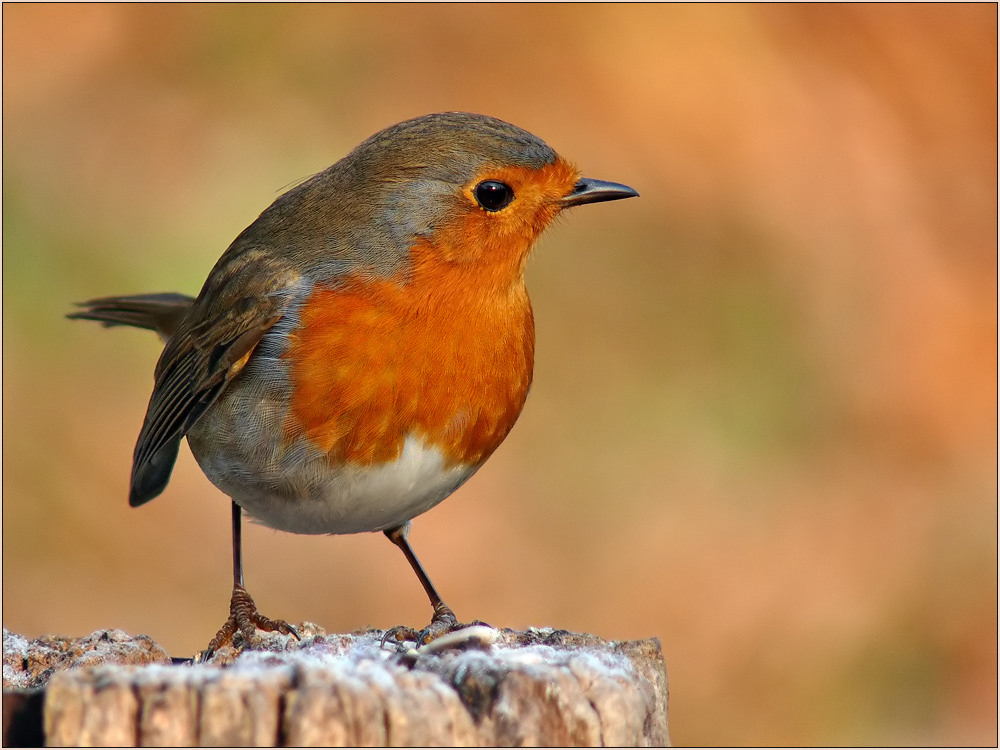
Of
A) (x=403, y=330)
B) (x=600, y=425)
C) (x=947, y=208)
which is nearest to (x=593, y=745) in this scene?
(x=403, y=330)

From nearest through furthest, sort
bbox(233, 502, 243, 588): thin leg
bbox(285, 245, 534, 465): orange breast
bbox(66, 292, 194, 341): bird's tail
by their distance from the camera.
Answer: bbox(285, 245, 534, 465): orange breast, bbox(233, 502, 243, 588): thin leg, bbox(66, 292, 194, 341): bird's tail

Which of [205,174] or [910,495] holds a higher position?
[205,174]

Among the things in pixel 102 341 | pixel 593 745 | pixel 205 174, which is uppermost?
pixel 205 174

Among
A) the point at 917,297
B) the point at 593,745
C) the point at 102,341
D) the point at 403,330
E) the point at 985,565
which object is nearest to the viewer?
the point at 593,745

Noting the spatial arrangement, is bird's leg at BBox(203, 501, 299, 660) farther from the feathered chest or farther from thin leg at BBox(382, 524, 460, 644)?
the feathered chest

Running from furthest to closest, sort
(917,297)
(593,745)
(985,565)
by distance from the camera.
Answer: (917,297)
(985,565)
(593,745)

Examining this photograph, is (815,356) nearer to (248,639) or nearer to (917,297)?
(917,297)

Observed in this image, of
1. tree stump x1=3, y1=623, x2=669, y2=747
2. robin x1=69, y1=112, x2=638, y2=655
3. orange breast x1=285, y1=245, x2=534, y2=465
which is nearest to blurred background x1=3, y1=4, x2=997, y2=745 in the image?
robin x1=69, y1=112, x2=638, y2=655

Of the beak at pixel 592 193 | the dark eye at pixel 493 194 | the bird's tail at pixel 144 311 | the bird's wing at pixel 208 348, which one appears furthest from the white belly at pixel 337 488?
the bird's tail at pixel 144 311
